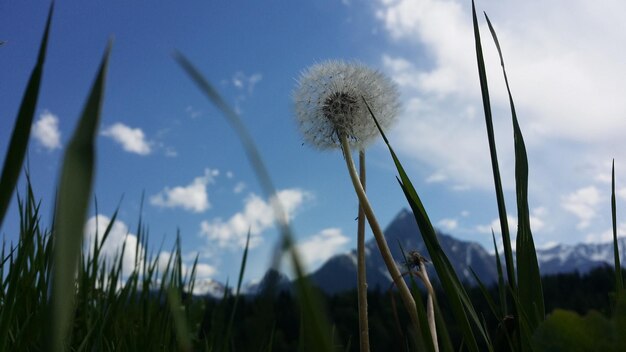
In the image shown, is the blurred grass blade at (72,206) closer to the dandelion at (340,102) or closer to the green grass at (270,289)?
the green grass at (270,289)

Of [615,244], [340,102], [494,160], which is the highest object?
[340,102]

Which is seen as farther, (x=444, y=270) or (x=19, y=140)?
(x=444, y=270)

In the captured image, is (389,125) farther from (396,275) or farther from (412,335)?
(412,335)

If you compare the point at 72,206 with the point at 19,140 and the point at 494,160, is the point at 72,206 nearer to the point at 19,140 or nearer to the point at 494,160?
the point at 19,140

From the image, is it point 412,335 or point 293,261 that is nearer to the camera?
point 293,261

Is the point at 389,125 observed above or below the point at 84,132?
above

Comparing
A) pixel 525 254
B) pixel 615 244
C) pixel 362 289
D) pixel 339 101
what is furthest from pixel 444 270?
pixel 339 101

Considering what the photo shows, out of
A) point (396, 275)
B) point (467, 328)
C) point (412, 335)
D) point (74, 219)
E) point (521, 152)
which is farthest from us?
point (396, 275)

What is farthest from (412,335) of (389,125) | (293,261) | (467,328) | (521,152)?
(389,125)
